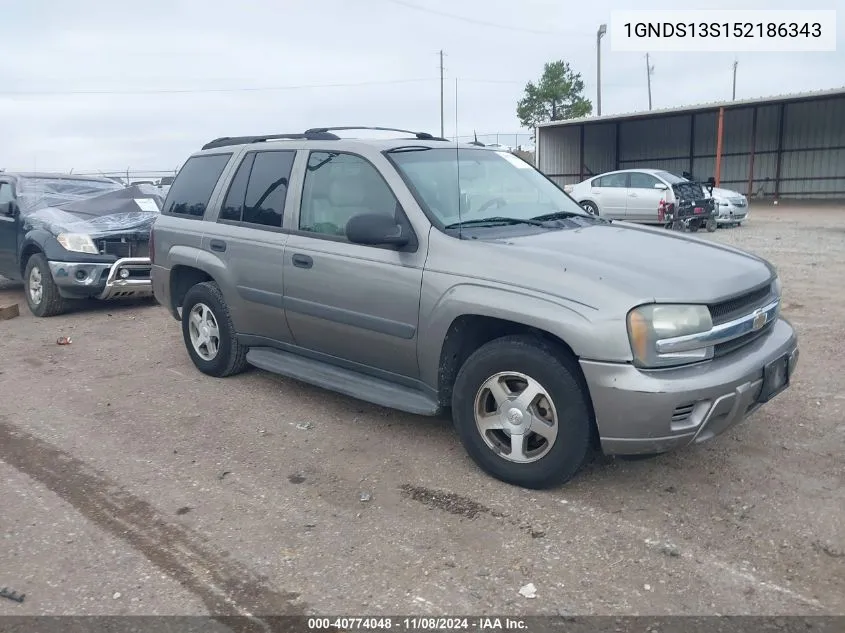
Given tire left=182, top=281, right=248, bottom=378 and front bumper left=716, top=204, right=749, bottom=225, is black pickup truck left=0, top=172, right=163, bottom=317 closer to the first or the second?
tire left=182, top=281, right=248, bottom=378

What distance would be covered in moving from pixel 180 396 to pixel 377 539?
2.67 metres

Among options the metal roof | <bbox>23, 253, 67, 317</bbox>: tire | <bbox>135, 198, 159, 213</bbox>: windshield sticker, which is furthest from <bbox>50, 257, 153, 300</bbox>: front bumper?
the metal roof

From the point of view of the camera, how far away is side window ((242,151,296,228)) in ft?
16.5

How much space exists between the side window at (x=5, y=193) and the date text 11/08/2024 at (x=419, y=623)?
8.76 m

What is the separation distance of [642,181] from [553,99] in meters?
37.2

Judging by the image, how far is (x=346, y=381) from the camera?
458cm

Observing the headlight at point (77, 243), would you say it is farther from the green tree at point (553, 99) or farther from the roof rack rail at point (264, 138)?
the green tree at point (553, 99)

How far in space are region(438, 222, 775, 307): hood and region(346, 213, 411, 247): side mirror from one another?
1.13 ft


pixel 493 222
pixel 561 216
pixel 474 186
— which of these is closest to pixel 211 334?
pixel 474 186

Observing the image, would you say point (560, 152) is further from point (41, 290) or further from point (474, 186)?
point (474, 186)

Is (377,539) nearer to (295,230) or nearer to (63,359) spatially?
(295,230)

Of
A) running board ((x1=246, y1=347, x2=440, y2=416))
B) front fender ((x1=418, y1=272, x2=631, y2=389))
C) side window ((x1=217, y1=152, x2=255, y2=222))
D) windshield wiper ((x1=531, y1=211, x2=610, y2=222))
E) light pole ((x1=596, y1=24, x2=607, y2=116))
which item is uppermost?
light pole ((x1=596, y1=24, x2=607, y2=116))

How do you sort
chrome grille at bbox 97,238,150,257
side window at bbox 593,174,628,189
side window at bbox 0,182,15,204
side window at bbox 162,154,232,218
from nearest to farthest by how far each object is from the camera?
→ side window at bbox 162,154,232,218
chrome grille at bbox 97,238,150,257
side window at bbox 0,182,15,204
side window at bbox 593,174,628,189

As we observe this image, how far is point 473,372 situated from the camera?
379 centimetres
